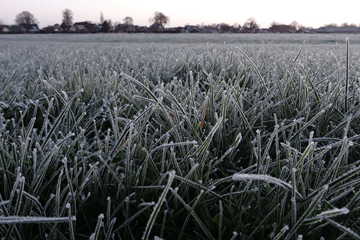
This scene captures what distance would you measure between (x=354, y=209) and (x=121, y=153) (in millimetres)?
613

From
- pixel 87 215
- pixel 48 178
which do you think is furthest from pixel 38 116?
pixel 87 215

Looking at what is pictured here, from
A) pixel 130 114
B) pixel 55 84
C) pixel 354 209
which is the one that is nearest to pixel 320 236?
→ pixel 354 209

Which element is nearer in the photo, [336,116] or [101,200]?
[101,200]

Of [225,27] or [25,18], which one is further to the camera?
[25,18]

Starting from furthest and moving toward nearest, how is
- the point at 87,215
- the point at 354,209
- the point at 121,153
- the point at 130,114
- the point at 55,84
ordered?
the point at 55,84 < the point at 130,114 < the point at 121,153 < the point at 87,215 < the point at 354,209

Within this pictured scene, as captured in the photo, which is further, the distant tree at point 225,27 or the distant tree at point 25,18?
the distant tree at point 25,18

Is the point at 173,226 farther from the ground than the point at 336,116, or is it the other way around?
the point at 336,116

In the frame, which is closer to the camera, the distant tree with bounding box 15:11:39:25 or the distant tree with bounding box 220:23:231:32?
the distant tree with bounding box 220:23:231:32

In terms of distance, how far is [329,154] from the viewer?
32.6 inches

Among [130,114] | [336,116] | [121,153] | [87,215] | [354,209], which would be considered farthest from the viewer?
[130,114]

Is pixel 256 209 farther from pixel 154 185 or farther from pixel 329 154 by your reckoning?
pixel 329 154

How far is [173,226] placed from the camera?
0.62 metres

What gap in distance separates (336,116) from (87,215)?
0.98 m

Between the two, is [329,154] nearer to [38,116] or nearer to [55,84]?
[38,116]
